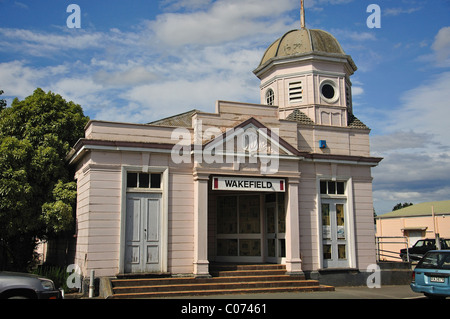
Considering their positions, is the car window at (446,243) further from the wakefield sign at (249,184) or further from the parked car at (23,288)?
the parked car at (23,288)

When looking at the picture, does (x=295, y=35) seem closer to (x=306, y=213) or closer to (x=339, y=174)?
(x=339, y=174)

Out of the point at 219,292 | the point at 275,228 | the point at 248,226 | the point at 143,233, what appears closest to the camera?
the point at 219,292

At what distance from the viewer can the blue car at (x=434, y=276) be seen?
11.4m

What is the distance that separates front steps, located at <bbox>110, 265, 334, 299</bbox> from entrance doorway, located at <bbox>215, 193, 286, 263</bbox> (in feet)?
4.58

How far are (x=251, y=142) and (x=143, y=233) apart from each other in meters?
4.76

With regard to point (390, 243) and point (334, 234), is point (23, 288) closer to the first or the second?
point (334, 234)

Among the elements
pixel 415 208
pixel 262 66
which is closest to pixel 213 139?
pixel 262 66

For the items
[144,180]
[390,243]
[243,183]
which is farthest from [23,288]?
[390,243]

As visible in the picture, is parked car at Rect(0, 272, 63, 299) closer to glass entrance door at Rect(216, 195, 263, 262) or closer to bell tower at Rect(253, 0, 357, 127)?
glass entrance door at Rect(216, 195, 263, 262)

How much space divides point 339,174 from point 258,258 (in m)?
4.45

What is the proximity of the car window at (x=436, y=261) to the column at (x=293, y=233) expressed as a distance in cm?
419

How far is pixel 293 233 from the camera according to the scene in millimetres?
15492

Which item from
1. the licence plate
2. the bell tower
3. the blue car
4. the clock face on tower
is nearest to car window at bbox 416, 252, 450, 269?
the blue car

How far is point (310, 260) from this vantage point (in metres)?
15.9
